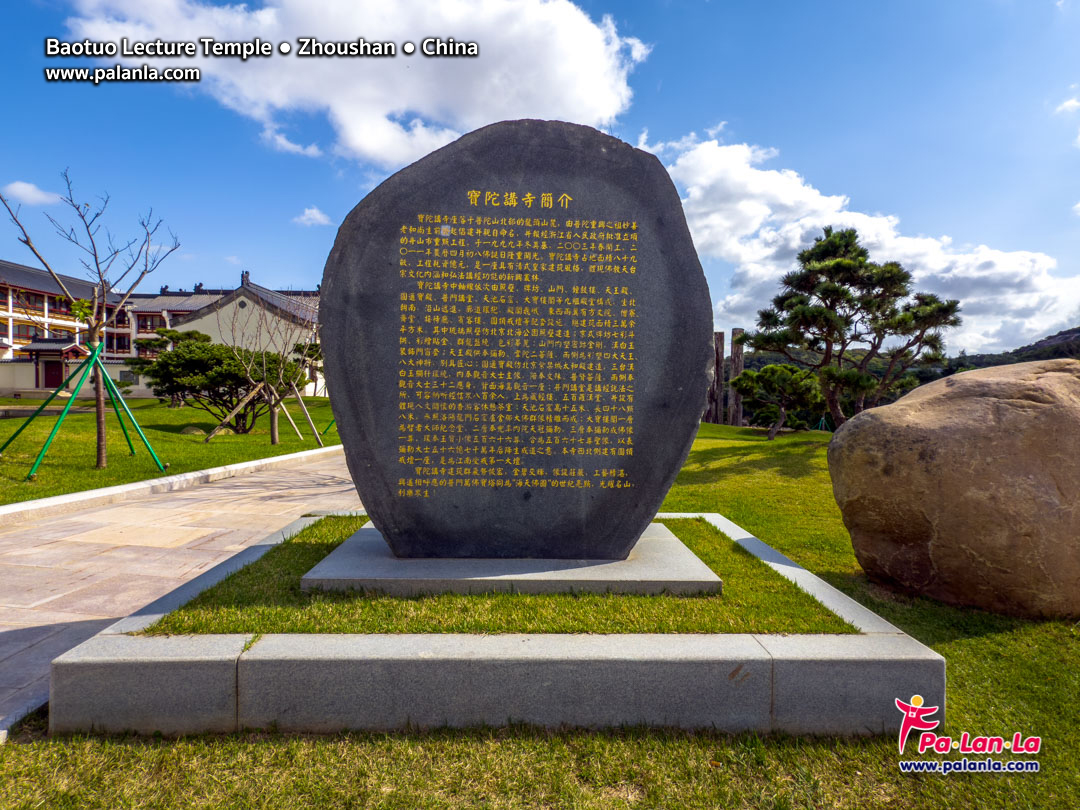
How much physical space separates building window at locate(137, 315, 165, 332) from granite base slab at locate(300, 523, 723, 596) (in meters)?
35.7

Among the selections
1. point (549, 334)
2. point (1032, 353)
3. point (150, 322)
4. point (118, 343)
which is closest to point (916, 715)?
point (549, 334)

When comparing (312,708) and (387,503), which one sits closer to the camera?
(312,708)

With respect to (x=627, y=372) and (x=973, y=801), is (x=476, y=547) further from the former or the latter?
(x=973, y=801)

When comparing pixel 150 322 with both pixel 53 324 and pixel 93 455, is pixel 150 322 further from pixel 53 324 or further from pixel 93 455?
pixel 93 455

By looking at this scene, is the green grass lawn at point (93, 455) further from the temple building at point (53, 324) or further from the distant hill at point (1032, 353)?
the distant hill at point (1032, 353)

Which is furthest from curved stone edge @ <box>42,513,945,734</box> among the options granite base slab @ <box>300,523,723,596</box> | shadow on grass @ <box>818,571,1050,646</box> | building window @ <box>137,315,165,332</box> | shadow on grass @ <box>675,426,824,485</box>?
building window @ <box>137,315,165,332</box>

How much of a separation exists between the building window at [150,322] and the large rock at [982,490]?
3746cm

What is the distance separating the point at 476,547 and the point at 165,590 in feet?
6.74

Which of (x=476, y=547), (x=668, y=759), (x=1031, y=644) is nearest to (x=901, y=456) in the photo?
(x=1031, y=644)

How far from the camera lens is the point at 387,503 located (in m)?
3.56

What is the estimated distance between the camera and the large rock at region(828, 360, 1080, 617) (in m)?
3.09

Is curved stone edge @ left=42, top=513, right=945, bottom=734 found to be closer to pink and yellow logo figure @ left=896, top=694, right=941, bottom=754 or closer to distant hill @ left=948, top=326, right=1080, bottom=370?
pink and yellow logo figure @ left=896, top=694, right=941, bottom=754

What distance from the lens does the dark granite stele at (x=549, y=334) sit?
3.56 metres

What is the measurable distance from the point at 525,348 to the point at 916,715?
2706 mm
